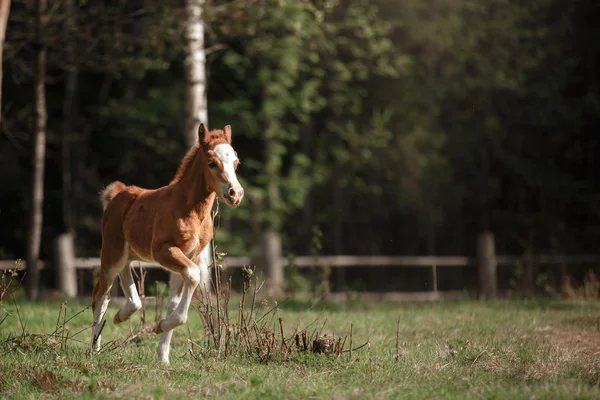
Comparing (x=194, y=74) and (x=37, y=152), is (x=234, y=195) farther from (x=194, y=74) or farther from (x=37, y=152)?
(x=37, y=152)

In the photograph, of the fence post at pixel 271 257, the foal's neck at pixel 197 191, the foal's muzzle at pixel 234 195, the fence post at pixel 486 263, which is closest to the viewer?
the foal's muzzle at pixel 234 195

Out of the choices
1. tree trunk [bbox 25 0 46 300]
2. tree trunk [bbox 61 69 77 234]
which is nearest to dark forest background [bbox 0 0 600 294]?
tree trunk [bbox 61 69 77 234]

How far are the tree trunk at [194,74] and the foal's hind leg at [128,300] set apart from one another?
264 inches

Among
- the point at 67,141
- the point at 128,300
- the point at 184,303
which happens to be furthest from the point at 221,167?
the point at 67,141

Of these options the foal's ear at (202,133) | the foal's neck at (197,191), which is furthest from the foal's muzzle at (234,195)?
the foal's ear at (202,133)

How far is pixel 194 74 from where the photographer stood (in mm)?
15938

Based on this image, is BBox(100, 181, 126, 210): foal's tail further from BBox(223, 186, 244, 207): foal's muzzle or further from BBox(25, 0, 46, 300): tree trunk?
BBox(25, 0, 46, 300): tree trunk

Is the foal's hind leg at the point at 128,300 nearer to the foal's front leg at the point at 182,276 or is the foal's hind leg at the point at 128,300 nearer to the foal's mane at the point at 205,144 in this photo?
the foal's front leg at the point at 182,276

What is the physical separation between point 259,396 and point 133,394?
902 millimetres

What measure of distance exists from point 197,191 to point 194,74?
8.13m

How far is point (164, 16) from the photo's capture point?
674 inches

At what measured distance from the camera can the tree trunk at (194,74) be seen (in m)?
15.7

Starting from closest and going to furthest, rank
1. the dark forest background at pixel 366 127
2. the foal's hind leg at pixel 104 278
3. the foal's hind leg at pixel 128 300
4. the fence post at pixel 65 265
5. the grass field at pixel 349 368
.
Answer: the grass field at pixel 349 368, the foal's hind leg at pixel 128 300, the foal's hind leg at pixel 104 278, the fence post at pixel 65 265, the dark forest background at pixel 366 127

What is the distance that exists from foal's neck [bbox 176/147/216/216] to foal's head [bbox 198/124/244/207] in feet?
0.40
